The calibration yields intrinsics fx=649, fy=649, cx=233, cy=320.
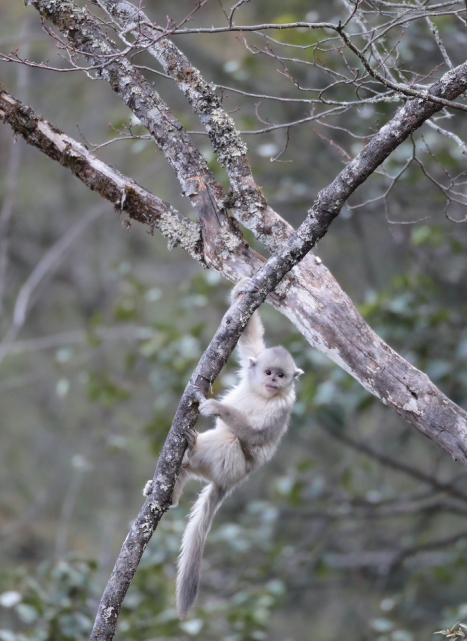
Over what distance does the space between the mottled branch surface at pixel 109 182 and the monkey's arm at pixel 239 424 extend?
0.86 meters

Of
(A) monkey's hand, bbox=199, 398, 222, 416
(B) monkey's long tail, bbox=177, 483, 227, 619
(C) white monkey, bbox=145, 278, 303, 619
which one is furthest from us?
(C) white monkey, bbox=145, 278, 303, 619

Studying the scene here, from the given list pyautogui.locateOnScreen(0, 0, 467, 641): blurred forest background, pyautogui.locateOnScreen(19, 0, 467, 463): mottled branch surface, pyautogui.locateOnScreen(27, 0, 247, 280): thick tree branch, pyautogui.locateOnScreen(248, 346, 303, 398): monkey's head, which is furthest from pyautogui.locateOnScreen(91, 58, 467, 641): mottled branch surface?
pyautogui.locateOnScreen(248, 346, 303, 398): monkey's head

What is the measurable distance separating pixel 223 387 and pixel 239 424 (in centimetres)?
232

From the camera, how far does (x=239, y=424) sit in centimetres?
356

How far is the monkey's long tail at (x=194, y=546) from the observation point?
3314mm

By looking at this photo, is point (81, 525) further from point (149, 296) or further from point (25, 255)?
point (149, 296)

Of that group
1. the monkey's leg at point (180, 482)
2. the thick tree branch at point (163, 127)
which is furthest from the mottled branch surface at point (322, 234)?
the monkey's leg at point (180, 482)

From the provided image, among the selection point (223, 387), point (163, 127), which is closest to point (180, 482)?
point (163, 127)

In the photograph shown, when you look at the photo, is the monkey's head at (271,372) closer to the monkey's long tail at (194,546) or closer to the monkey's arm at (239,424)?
the monkey's arm at (239,424)

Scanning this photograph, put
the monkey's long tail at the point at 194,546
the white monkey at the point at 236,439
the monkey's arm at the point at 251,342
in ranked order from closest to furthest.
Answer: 1. the monkey's long tail at the point at 194,546
2. the white monkey at the point at 236,439
3. the monkey's arm at the point at 251,342

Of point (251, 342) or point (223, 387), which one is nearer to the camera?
point (251, 342)

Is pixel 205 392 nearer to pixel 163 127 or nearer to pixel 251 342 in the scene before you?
pixel 163 127

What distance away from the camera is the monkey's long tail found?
10.9 ft

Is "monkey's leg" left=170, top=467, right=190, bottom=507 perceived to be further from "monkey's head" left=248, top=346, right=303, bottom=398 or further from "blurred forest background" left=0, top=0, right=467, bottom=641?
"blurred forest background" left=0, top=0, right=467, bottom=641
